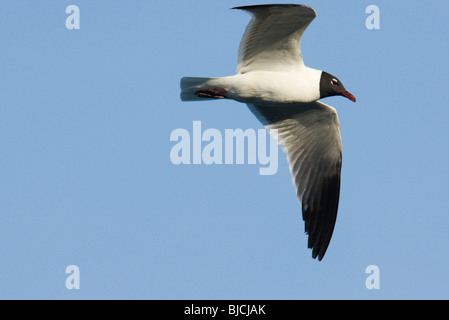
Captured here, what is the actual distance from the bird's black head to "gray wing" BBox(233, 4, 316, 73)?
311 mm

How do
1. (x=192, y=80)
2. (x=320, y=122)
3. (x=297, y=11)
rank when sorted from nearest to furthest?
(x=297, y=11)
(x=192, y=80)
(x=320, y=122)

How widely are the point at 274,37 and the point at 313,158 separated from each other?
1849 mm

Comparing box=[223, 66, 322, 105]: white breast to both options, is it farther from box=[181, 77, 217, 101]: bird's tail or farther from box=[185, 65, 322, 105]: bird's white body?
box=[181, 77, 217, 101]: bird's tail

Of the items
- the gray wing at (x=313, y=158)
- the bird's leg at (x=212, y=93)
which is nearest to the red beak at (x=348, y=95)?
the gray wing at (x=313, y=158)

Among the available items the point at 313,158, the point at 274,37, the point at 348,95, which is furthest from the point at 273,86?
the point at 313,158

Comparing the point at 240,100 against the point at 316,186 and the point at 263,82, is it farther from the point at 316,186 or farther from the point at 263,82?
the point at 316,186

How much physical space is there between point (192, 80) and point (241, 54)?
58cm

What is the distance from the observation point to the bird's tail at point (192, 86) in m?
7.56

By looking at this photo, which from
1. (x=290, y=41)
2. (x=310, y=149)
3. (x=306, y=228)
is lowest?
(x=306, y=228)

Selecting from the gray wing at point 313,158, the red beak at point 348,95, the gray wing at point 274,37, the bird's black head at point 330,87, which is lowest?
the gray wing at point 313,158

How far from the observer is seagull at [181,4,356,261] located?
743cm

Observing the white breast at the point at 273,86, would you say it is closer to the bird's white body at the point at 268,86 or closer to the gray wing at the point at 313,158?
the bird's white body at the point at 268,86

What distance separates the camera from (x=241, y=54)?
7734mm

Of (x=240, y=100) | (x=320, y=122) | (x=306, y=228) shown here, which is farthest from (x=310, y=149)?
(x=240, y=100)
